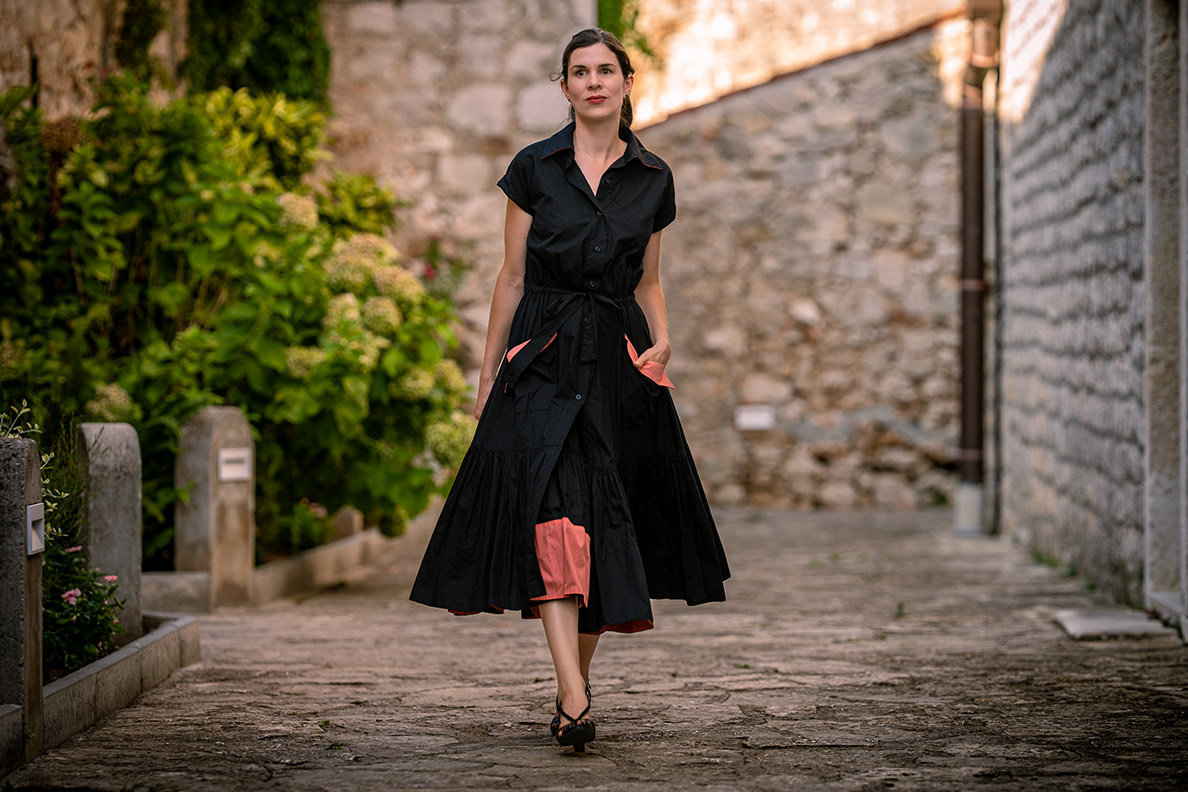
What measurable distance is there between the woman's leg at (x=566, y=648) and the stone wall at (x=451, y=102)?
5.29 meters

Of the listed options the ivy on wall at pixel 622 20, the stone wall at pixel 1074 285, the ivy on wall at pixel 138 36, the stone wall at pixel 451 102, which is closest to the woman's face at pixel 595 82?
the stone wall at pixel 1074 285

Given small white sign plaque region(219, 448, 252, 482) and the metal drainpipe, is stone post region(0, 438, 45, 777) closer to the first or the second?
small white sign plaque region(219, 448, 252, 482)

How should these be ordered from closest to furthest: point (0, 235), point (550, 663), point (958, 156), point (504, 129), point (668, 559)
A: point (668, 559)
point (550, 663)
point (0, 235)
point (504, 129)
point (958, 156)

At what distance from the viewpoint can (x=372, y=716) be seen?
136 inches

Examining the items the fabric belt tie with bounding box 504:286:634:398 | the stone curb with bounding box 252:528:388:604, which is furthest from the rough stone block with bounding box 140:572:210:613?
the fabric belt tie with bounding box 504:286:634:398

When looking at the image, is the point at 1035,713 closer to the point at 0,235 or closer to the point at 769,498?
the point at 0,235

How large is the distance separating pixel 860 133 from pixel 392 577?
5.22m

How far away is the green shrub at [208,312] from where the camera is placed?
5.29 meters

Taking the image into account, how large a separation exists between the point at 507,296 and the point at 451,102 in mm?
5181

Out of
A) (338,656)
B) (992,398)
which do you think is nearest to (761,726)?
(338,656)

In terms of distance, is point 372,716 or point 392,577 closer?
point 372,716

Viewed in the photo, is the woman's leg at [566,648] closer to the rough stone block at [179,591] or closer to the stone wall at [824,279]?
the rough stone block at [179,591]

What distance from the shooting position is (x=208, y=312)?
5.95 meters

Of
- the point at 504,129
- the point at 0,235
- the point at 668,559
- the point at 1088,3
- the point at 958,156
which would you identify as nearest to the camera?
the point at 668,559
